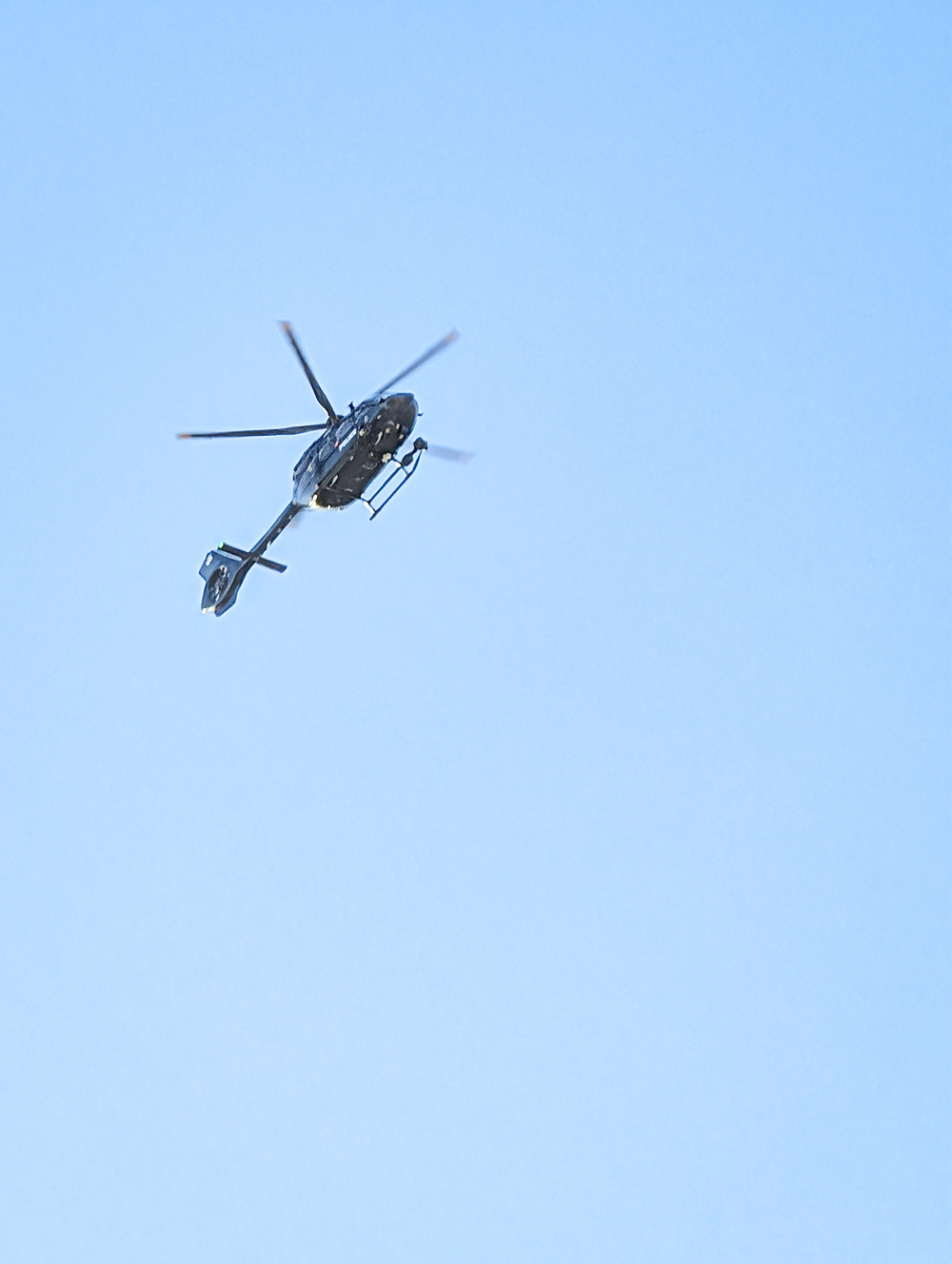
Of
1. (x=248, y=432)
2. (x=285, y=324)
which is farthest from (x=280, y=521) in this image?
(x=285, y=324)

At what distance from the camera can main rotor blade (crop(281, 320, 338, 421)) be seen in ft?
159

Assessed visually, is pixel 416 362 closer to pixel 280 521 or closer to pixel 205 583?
pixel 280 521

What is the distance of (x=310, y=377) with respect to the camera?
166ft

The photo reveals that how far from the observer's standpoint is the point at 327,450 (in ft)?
166

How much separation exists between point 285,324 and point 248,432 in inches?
162

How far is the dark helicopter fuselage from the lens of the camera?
48281 mm

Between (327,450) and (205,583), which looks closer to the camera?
(327,450)

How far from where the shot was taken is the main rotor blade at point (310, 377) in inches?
1903

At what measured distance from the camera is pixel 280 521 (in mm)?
54094

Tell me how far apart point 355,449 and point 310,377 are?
3.30 meters

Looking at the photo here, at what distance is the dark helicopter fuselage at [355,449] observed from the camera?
48281 millimetres

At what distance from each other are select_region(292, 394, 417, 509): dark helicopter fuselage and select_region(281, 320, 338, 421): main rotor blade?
0.55m

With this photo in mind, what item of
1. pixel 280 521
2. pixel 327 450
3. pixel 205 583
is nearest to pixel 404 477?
pixel 327 450

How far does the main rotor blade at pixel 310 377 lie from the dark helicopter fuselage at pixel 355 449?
547 mm
